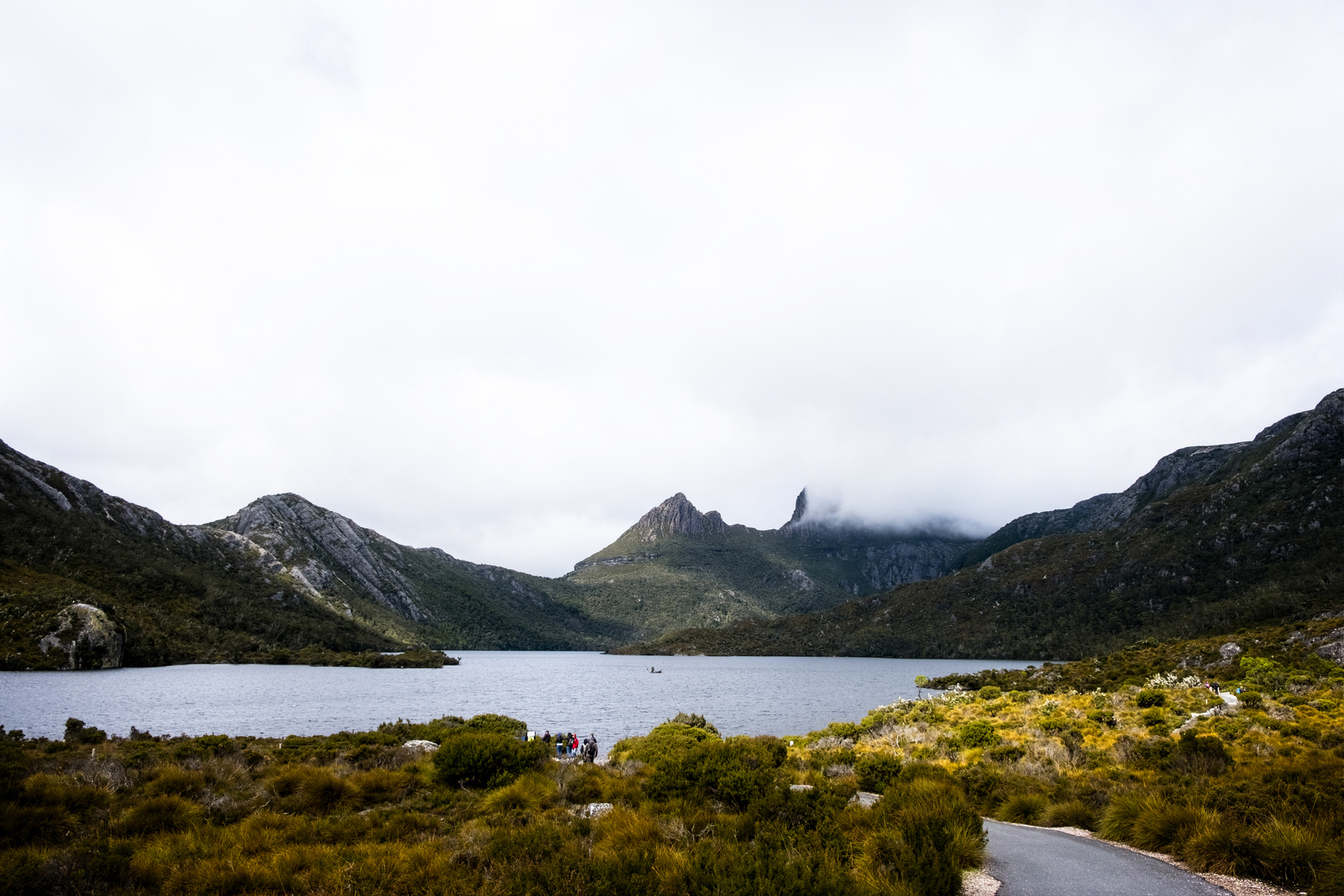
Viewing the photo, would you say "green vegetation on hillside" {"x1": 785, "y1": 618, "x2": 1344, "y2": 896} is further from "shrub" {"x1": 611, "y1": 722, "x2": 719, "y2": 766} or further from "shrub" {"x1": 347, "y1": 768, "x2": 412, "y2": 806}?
"shrub" {"x1": 347, "y1": 768, "x2": 412, "y2": 806}

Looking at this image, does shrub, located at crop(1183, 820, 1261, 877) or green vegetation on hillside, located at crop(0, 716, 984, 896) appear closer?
green vegetation on hillside, located at crop(0, 716, 984, 896)

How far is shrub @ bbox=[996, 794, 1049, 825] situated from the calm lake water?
27.9 meters

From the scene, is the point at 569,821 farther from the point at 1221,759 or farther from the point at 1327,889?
the point at 1221,759

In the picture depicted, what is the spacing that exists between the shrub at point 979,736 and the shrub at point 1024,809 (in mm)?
8497

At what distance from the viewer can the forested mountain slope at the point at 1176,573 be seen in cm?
10519

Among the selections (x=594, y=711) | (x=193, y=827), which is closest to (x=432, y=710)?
(x=594, y=711)

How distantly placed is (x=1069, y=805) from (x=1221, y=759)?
5.33 metres

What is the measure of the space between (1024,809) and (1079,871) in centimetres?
681

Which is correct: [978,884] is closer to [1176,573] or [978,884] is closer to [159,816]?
[159,816]

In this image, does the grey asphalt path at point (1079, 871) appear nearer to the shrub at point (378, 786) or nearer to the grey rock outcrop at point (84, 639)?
the shrub at point (378, 786)

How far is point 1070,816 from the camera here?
13.0 m

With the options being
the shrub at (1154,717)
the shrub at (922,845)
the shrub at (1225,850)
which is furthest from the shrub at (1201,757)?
the shrub at (922,845)

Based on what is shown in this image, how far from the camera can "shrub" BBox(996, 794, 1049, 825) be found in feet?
46.1

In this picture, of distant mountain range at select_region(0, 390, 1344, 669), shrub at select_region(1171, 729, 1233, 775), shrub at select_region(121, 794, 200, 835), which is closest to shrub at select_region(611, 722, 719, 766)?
shrub at select_region(121, 794, 200, 835)
